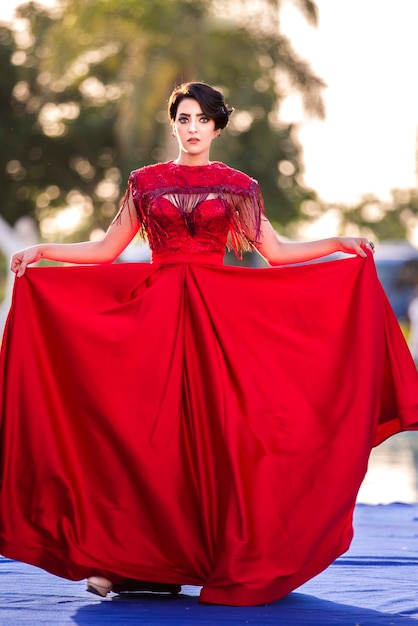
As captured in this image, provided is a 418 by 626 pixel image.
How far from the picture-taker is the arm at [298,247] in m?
4.86

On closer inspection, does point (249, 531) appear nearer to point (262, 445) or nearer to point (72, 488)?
point (262, 445)

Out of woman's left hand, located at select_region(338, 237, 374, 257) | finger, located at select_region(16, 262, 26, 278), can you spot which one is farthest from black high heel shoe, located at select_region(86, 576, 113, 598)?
woman's left hand, located at select_region(338, 237, 374, 257)

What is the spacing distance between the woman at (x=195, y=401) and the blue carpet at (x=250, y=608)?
0.11 meters

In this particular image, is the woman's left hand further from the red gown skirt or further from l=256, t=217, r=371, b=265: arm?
the red gown skirt

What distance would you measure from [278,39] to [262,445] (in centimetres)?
2125

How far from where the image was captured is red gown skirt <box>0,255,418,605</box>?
14.9 ft

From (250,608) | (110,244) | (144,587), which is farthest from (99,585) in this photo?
(110,244)

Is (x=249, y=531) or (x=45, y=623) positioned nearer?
(x=45, y=623)

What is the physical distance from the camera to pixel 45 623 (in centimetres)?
407

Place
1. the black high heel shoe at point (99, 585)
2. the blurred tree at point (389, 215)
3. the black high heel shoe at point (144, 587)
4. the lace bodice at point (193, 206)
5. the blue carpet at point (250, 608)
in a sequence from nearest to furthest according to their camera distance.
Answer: the blue carpet at point (250, 608) < the black high heel shoe at point (99, 585) < the black high heel shoe at point (144, 587) < the lace bodice at point (193, 206) < the blurred tree at point (389, 215)

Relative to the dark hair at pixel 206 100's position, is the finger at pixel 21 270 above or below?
below

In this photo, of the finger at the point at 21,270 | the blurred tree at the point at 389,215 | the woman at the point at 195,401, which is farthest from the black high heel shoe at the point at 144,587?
the blurred tree at the point at 389,215

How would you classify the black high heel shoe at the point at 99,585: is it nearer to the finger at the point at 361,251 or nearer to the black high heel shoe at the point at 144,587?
the black high heel shoe at the point at 144,587

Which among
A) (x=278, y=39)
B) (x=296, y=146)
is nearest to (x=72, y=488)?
(x=278, y=39)
